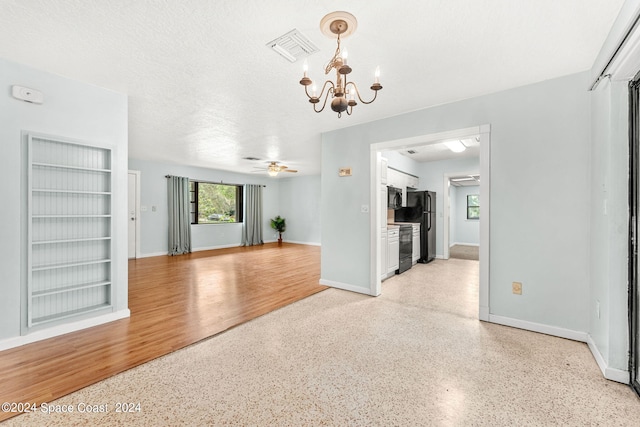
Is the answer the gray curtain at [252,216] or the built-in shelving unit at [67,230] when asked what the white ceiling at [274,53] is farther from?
the gray curtain at [252,216]

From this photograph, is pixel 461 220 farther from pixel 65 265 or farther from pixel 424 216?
pixel 65 265

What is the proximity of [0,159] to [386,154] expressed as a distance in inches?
199

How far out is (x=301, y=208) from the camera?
1009 cm

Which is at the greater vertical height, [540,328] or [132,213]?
[132,213]

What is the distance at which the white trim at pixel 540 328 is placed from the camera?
8.36 feet

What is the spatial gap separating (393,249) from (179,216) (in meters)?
5.78

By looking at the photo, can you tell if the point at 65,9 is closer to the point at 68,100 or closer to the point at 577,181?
the point at 68,100

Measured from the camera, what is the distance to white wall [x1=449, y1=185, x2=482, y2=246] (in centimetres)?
995

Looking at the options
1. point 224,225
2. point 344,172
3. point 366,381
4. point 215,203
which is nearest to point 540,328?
point 366,381

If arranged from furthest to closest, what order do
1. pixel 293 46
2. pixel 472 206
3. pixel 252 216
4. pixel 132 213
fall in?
pixel 472 206, pixel 252 216, pixel 132 213, pixel 293 46

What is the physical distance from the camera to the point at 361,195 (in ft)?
13.0

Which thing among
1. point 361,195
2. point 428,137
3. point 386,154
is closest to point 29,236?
point 361,195

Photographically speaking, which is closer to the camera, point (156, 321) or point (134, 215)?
point (156, 321)

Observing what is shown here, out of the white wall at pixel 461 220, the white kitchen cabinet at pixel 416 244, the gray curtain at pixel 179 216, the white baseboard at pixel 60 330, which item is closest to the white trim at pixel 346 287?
the white kitchen cabinet at pixel 416 244
